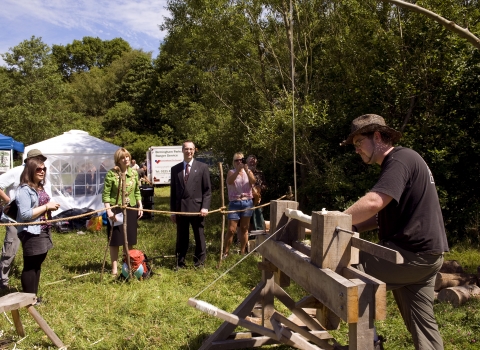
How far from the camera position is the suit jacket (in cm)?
683

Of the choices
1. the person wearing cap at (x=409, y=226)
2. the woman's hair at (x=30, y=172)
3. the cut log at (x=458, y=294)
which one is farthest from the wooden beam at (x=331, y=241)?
the woman's hair at (x=30, y=172)

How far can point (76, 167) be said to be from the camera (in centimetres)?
1264

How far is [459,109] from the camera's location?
333 inches

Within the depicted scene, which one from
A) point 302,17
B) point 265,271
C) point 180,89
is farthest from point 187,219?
point 180,89

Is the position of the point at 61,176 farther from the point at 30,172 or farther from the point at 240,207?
the point at 30,172

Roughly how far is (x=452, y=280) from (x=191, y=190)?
3.89m

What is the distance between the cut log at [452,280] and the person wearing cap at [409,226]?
3308 mm

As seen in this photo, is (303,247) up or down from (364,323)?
up

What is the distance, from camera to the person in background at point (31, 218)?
478 centimetres

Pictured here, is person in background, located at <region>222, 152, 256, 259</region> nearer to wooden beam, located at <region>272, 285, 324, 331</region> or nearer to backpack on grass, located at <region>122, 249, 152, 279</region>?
backpack on grass, located at <region>122, 249, 152, 279</region>

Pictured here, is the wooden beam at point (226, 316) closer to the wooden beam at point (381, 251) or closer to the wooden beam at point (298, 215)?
the wooden beam at point (298, 215)

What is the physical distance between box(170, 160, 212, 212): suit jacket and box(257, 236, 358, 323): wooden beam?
3.66 m

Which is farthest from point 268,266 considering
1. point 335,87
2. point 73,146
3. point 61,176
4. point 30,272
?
point 61,176

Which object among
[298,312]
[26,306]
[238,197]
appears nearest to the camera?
[298,312]
